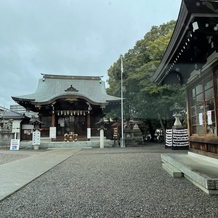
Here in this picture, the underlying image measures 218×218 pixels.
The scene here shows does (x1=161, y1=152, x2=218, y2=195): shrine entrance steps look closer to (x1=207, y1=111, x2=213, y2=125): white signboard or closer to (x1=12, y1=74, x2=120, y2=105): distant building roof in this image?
(x1=207, y1=111, x2=213, y2=125): white signboard

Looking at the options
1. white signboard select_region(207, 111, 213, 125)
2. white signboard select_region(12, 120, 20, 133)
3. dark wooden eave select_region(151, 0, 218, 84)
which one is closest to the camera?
dark wooden eave select_region(151, 0, 218, 84)

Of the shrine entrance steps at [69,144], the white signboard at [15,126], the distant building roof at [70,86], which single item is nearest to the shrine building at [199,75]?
the shrine entrance steps at [69,144]

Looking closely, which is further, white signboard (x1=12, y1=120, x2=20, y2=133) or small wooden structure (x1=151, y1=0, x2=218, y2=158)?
white signboard (x1=12, y1=120, x2=20, y2=133)

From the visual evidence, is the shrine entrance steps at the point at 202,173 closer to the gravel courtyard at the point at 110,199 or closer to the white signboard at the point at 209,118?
the gravel courtyard at the point at 110,199

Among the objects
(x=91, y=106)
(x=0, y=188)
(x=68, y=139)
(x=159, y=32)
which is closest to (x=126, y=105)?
(x=91, y=106)

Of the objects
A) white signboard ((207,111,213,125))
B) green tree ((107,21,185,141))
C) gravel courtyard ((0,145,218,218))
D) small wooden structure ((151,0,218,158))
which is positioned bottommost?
gravel courtyard ((0,145,218,218))

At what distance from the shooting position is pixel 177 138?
39.6ft

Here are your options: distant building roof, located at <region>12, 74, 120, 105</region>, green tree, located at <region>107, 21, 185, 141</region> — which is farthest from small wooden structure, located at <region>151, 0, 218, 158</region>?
distant building roof, located at <region>12, 74, 120, 105</region>

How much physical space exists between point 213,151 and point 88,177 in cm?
296

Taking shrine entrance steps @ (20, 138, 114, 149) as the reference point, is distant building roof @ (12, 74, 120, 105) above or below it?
above

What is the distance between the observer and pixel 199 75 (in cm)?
529

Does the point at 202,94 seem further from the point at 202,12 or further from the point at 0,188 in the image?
the point at 0,188

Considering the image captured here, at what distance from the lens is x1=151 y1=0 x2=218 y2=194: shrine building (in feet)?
10.2

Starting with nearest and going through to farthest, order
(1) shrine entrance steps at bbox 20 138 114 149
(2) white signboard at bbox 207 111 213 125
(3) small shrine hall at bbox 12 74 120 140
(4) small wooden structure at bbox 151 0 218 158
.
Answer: (4) small wooden structure at bbox 151 0 218 158 → (2) white signboard at bbox 207 111 213 125 → (1) shrine entrance steps at bbox 20 138 114 149 → (3) small shrine hall at bbox 12 74 120 140
